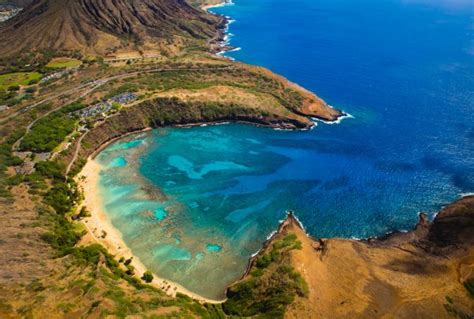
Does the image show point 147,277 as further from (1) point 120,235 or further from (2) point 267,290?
(2) point 267,290

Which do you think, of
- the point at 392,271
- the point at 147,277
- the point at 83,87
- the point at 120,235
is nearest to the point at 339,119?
the point at 392,271

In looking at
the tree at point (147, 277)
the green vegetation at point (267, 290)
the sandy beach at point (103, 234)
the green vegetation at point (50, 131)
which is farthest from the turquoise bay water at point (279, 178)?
the green vegetation at point (50, 131)

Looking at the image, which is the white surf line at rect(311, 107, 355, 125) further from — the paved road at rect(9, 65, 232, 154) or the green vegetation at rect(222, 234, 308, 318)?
the green vegetation at rect(222, 234, 308, 318)

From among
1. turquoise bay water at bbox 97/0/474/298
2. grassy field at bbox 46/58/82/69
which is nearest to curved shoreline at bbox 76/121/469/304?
turquoise bay water at bbox 97/0/474/298

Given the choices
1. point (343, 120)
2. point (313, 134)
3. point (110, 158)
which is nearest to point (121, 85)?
point (110, 158)

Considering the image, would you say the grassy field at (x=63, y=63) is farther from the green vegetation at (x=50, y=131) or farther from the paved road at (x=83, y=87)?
the green vegetation at (x=50, y=131)

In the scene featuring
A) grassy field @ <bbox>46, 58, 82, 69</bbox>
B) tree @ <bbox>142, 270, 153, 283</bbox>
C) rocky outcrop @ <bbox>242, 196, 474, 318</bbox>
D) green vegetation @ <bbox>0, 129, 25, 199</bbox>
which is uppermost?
grassy field @ <bbox>46, 58, 82, 69</bbox>
